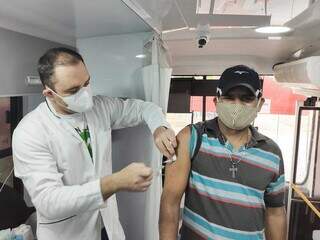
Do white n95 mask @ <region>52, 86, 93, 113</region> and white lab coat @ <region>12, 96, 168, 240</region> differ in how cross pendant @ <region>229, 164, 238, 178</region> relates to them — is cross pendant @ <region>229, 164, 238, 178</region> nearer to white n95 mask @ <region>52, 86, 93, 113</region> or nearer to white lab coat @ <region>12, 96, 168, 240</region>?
white lab coat @ <region>12, 96, 168, 240</region>

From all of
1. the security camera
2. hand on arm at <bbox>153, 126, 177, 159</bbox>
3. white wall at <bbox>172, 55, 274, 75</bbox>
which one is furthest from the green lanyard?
white wall at <bbox>172, 55, 274, 75</bbox>

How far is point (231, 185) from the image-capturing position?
120 centimetres

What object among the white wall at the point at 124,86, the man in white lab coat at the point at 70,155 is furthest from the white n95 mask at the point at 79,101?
the white wall at the point at 124,86

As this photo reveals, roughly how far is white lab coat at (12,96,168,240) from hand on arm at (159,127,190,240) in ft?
0.48

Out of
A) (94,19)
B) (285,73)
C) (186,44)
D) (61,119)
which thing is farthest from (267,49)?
(61,119)

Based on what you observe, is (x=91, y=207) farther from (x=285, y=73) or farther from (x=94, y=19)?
(x=285, y=73)

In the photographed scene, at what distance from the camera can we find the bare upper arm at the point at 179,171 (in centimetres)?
122

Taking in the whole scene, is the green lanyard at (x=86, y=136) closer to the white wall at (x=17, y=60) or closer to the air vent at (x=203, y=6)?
the white wall at (x=17, y=60)

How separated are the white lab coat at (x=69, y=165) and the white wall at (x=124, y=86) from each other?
26cm

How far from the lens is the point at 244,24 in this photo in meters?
1.84

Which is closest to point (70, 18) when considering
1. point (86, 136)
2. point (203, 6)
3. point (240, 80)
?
point (86, 136)

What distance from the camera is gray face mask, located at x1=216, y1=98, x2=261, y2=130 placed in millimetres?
1214

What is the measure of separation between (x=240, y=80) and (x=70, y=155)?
0.75 m

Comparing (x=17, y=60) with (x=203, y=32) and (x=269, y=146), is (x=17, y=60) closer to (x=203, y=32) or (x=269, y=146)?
(x=203, y=32)
